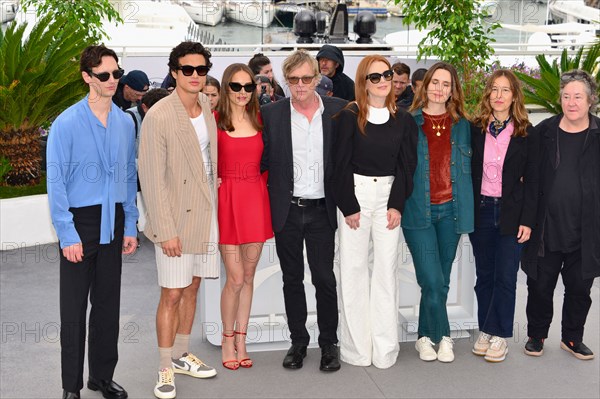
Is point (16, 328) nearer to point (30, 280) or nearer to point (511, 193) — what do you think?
point (30, 280)

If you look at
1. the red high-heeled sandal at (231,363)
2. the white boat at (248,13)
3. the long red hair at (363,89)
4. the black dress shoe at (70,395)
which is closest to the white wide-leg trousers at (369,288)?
the long red hair at (363,89)

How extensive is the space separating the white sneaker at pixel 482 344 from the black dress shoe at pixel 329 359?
941 mm

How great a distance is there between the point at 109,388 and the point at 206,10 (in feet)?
130

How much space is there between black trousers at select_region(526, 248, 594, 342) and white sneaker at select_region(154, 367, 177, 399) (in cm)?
238

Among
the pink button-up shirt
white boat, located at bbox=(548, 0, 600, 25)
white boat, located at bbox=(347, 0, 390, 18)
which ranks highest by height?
white boat, located at bbox=(347, 0, 390, 18)

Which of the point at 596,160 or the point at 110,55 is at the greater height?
the point at 110,55

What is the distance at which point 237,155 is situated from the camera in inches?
205

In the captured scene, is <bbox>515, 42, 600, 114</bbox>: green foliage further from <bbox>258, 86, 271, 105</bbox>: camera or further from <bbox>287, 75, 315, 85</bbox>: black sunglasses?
<bbox>287, 75, 315, 85</bbox>: black sunglasses

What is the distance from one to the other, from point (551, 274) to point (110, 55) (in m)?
3.08

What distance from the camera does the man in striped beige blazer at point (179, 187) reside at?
193 inches

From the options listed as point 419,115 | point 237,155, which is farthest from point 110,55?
point 419,115

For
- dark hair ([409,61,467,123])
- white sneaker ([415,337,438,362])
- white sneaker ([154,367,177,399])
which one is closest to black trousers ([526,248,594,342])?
white sneaker ([415,337,438,362])

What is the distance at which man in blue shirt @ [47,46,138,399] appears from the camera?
4637 mm

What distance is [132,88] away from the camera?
27.0 feet
